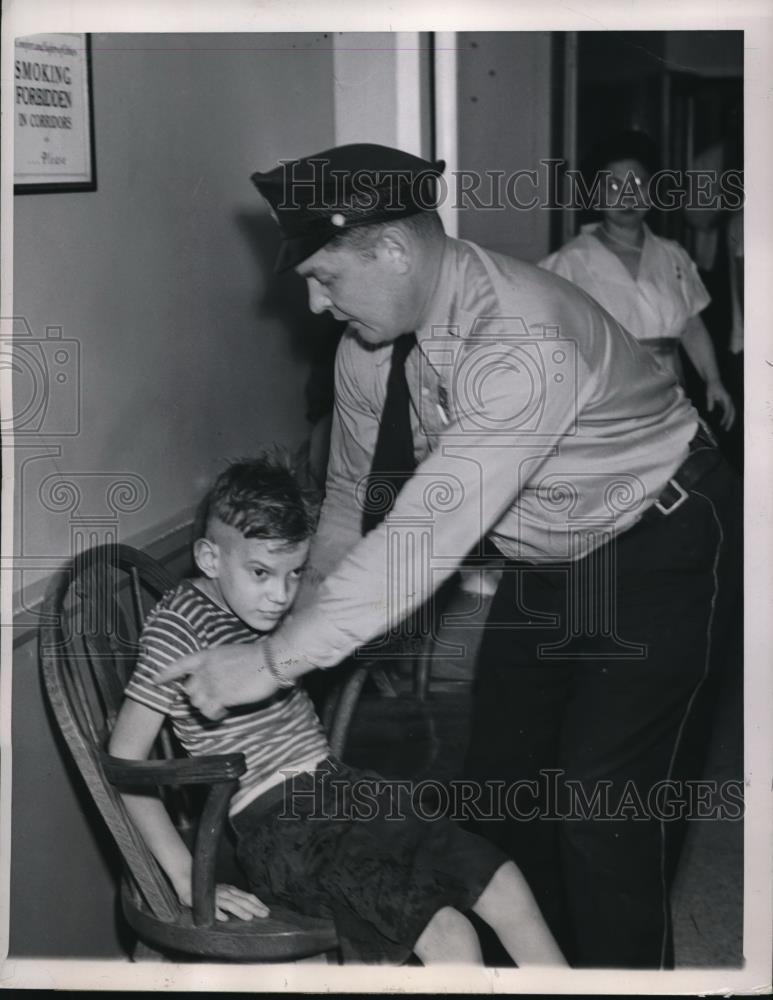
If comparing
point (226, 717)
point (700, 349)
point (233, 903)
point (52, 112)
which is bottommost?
point (233, 903)

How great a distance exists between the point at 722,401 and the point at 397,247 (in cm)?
64

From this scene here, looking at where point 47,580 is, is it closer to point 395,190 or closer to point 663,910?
point 395,190

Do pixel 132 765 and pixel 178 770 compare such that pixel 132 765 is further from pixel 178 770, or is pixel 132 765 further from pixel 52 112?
pixel 52 112

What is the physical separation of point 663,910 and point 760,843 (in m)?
0.17

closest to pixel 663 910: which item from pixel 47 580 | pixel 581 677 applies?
pixel 581 677

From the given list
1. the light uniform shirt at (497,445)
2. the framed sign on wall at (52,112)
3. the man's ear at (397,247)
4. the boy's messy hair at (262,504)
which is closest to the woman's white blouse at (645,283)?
the light uniform shirt at (497,445)

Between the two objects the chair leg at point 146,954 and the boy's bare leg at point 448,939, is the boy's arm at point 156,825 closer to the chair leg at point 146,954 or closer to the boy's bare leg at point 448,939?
the chair leg at point 146,954

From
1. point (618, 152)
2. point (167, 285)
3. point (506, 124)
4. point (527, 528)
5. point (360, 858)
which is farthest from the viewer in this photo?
point (506, 124)

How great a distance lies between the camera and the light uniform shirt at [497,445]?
1.53 meters

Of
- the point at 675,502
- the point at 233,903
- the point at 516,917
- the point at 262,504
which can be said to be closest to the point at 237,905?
the point at 233,903

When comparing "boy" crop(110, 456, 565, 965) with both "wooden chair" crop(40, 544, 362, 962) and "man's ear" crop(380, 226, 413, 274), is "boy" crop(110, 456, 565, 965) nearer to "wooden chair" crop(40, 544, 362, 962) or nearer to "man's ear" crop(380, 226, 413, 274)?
"wooden chair" crop(40, 544, 362, 962)

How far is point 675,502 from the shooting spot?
5.49 feet

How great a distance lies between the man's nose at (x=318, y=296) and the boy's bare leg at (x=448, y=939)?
0.76m

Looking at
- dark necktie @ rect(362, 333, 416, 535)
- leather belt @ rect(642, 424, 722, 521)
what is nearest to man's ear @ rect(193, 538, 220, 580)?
dark necktie @ rect(362, 333, 416, 535)
